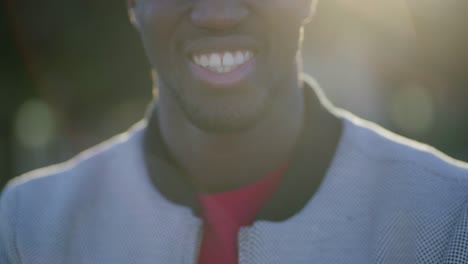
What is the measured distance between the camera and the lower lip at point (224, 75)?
2.49 m

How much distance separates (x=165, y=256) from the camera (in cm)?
243

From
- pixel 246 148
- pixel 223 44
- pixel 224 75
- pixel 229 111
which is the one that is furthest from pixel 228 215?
pixel 223 44

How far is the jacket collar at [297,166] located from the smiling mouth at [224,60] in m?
0.32

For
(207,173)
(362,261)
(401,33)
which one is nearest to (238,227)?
(207,173)

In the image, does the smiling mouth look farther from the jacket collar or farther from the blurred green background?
the blurred green background

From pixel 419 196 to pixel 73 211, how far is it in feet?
3.82

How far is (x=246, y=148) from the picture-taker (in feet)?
8.57

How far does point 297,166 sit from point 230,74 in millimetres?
378

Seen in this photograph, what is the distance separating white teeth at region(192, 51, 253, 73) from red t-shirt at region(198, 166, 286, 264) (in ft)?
1.33

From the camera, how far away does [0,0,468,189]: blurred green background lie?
38.1 ft

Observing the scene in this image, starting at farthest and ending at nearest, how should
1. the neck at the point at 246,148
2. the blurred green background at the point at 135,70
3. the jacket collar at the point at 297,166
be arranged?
the blurred green background at the point at 135,70
the neck at the point at 246,148
the jacket collar at the point at 297,166

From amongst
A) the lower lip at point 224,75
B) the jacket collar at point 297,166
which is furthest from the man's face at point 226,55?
the jacket collar at point 297,166

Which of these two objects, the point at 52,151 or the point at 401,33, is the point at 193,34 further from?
the point at 401,33

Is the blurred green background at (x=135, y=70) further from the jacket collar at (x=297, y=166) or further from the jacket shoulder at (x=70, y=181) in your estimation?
the jacket collar at (x=297, y=166)
